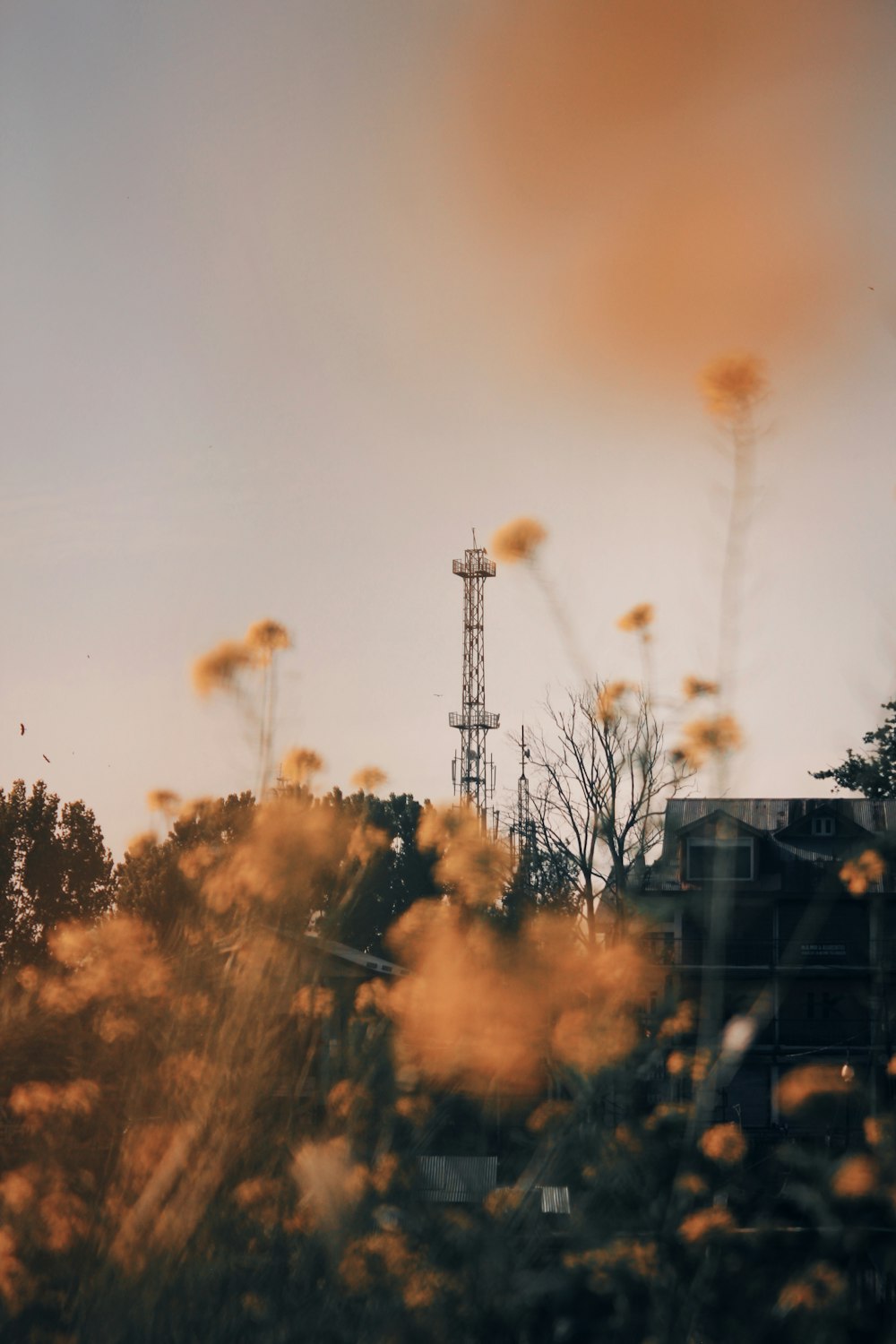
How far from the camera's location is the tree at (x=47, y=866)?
108ft

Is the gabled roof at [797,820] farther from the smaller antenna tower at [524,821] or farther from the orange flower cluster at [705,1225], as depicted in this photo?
the orange flower cluster at [705,1225]

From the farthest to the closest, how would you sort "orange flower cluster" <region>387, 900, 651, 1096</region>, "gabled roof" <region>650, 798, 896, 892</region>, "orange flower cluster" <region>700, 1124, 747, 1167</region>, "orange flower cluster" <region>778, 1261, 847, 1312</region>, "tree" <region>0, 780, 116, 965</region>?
"tree" <region>0, 780, 116, 965</region> → "gabled roof" <region>650, 798, 896, 892</region> → "orange flower cluster" <region>387, 900, 651, 1096</region> → "orange flower cluster" <region>700, 1124, 747, 1167</region> → "orange flower cluster" <region>778, 1261, 847, 1312</region>

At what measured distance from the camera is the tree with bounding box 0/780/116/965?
33.1 metres

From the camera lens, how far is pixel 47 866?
33.9m

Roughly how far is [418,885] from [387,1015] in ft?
145

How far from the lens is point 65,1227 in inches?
224

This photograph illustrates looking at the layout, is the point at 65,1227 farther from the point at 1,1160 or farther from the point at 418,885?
the point at 418,885

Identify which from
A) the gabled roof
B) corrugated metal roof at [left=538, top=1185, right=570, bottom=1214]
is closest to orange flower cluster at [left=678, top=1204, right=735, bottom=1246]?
corrugated metal roof at [left=538, top=1185, right=570, bottom=1214]

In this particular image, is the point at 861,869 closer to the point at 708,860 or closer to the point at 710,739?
the point at 710,739

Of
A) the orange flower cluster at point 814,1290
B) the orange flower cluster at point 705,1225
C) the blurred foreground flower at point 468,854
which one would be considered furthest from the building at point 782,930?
the orange flower cluster at point 814,1290

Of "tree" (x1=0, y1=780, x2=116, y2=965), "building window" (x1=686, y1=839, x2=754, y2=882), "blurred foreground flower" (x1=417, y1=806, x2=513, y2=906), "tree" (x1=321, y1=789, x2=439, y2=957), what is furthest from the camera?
"tree" (x1=321, y1=789, x2=439, y2=957)

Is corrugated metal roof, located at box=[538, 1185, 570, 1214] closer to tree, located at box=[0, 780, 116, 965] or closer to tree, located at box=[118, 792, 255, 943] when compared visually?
tree, located at box=[118, 792, 255, 943]

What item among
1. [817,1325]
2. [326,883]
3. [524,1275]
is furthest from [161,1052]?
[817,1325]

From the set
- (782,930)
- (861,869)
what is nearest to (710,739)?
(861,869)
